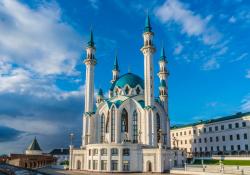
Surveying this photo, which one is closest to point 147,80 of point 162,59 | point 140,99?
point 140,99

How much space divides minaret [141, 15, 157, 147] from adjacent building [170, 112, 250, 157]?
1058cm

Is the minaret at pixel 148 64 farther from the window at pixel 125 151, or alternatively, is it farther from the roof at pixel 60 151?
the roof at pixel 60 151

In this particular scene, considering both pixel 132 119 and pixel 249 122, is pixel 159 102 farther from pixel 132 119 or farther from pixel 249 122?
pixel 249 122

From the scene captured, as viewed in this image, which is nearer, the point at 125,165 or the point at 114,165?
the point at 114,165

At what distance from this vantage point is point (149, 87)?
76.0m

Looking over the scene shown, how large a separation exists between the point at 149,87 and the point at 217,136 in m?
30.9

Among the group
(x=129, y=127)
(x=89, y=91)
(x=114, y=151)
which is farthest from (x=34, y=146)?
(x=114, y=151)

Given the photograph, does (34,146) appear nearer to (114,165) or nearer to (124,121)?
(124,121)

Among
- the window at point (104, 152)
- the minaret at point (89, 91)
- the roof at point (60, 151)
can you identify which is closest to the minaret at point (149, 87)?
the window at point (104, 152)

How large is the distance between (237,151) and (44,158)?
65.9m

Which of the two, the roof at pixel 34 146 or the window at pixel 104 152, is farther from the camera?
the roof at pixel 34 146

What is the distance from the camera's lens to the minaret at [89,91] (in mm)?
81812

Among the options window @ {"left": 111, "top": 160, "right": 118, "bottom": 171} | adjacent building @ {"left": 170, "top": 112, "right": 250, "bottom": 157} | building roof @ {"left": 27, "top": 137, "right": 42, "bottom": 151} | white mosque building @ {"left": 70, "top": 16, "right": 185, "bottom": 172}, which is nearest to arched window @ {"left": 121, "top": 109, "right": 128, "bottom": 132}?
white mosque building @ {"left": 70, "top": 16, "right": 185, "bottom": 172}

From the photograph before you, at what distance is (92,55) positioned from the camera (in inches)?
3509
